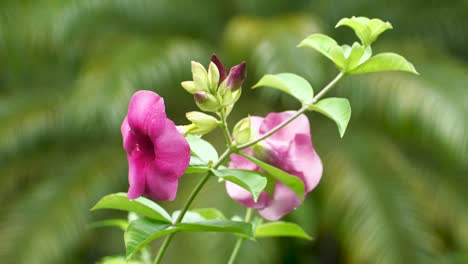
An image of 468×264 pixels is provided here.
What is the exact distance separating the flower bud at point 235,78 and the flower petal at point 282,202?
0.31 ft

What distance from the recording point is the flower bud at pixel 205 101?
538mm

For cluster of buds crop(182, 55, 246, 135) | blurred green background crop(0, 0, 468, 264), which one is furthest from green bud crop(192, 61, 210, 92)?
blurred green background crop(0, 0, 468, 264)

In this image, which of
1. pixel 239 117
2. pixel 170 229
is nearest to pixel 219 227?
pixel 170 229

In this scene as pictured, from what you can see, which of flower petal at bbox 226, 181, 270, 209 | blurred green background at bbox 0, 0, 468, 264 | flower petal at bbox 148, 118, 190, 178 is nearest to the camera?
flower petal at bbox 148, 118, 190, 178

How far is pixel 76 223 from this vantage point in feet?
12.4

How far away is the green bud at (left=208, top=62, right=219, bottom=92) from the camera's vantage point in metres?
0.55

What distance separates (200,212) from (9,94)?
4.08 m

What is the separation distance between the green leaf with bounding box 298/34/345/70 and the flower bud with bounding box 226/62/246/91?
7cm

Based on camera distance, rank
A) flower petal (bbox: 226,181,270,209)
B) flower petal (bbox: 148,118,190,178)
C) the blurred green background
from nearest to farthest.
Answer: flower petal (bbox: 148,118,190,178), flower petal (bbox: 226,181,270,209), the blurred green background

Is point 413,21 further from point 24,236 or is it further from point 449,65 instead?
point 24,236

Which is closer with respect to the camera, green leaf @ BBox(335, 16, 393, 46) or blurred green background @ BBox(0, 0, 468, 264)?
green leaf @ BBox(335, 16, 393, 46)

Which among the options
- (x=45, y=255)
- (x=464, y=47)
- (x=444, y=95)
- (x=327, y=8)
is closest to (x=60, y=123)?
(x=45, y=255)

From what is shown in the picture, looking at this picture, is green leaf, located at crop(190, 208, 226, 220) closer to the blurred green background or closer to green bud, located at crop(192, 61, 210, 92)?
green bud, located at crop(192, 61, 210, 92)

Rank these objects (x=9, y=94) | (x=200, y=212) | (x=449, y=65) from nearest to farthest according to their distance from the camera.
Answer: (x=200, y=212)
(x=449, y=65)
(x=9, y=94)
